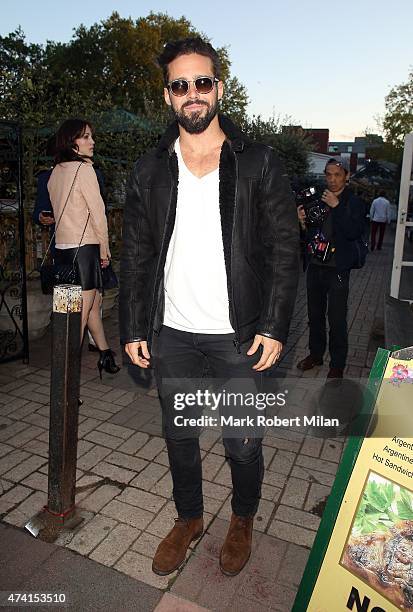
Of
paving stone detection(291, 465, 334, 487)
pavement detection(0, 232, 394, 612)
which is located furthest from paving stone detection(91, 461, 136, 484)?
paving stone detection(291, 465, 334, 487)

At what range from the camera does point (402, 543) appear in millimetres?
1662

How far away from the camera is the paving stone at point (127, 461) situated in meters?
3.28

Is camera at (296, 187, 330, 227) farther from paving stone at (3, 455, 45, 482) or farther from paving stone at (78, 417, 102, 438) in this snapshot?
paving stone at (3, 455, 45, 482)

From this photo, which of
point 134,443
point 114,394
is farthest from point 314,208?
point 134,443

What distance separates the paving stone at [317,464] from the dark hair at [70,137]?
9.98 feet

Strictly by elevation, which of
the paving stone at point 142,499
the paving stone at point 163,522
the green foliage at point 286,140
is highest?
the green foliage at point 286,140

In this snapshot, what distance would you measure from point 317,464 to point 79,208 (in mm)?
2847

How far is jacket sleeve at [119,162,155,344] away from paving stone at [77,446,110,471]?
133cm

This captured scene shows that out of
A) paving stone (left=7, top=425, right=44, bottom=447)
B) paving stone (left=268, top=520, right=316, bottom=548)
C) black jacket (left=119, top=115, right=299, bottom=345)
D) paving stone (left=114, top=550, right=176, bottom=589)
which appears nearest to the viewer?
black jacket (left=119, top=115, right=299, bottom=345)

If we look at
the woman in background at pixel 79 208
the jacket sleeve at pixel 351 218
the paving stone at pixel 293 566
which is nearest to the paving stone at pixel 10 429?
the woman in background at pixel 79 208

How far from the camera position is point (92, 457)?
11.1 ft

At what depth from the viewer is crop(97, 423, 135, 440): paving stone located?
369cm

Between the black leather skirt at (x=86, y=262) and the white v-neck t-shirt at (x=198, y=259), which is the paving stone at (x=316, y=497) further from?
the black leather skirt at (x=86, y=262)

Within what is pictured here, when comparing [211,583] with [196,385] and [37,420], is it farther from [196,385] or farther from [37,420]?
[37,420]
